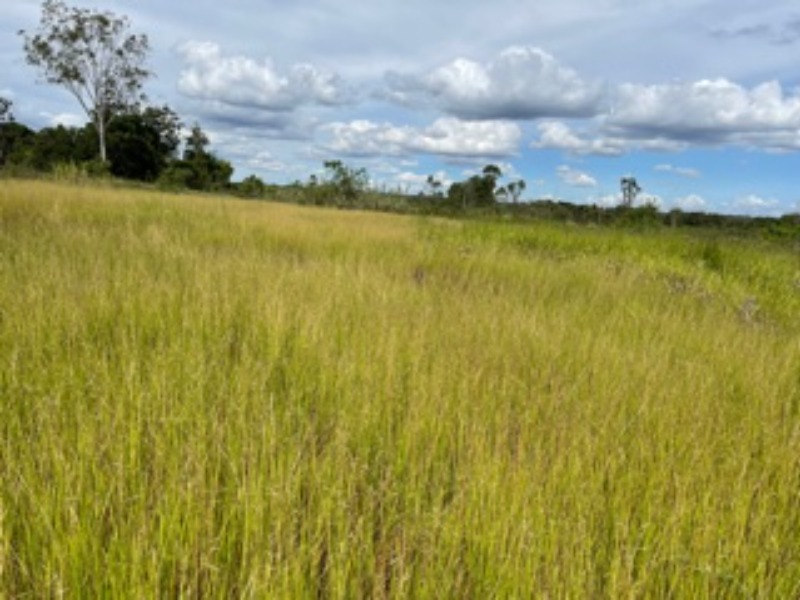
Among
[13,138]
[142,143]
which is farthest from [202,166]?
[13,138]

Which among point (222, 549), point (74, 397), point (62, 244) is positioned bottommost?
point (222, 549)

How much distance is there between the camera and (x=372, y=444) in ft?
6.85

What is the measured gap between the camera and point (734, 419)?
2.50 meters

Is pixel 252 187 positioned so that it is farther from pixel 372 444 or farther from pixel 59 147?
pixel 372 444

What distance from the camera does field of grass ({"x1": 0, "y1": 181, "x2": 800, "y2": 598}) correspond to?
4.48ft

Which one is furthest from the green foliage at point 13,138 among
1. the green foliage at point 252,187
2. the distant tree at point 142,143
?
the green foliage at point 252,187

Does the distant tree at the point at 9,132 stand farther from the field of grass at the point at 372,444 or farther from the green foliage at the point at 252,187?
the field of grass at the point at 372,444

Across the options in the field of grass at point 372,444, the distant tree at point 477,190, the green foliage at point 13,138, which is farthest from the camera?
the green foliage at point 13,138

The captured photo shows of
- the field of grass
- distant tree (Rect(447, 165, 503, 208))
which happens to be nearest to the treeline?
distant tree (Rect(447, 165, 503, 208))

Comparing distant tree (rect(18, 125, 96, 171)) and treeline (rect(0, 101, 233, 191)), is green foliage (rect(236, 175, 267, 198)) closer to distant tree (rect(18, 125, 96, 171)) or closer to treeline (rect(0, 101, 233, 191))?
treeline (rect(0, 101, 233, 191))

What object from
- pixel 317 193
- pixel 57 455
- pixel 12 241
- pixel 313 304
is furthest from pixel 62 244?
pixel 317 193

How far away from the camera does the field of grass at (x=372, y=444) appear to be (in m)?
1.37

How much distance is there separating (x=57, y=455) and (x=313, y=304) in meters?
2.24

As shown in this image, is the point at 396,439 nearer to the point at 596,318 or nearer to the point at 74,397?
the point at 74,397
